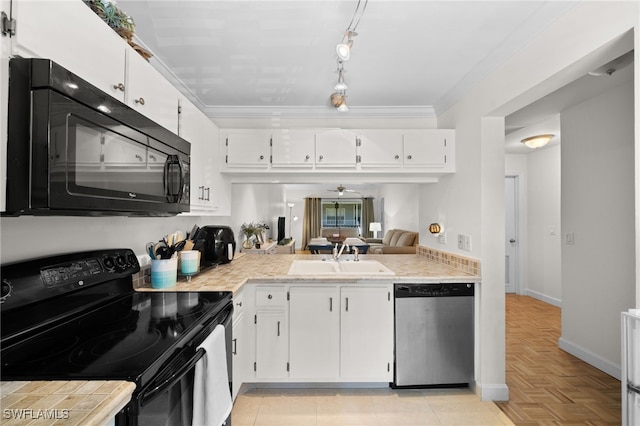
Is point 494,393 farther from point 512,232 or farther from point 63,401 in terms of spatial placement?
point 512,232

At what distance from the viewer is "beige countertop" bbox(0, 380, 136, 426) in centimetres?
66

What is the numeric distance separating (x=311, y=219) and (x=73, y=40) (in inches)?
407

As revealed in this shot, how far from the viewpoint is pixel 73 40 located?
1.05 m

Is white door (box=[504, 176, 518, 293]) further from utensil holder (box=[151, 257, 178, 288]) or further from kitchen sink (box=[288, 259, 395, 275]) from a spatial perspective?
utensil holder (box=[151, 257, 178, 288])

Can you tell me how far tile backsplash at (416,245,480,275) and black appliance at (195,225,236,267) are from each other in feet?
6.21

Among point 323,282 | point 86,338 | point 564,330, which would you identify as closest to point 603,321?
point 564,330

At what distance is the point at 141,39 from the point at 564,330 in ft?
14.0

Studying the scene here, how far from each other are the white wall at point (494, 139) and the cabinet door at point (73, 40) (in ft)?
6.93

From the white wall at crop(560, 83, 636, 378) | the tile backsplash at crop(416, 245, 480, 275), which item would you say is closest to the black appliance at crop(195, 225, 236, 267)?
the tile backsplash at crop(416, 245, 480, 275)

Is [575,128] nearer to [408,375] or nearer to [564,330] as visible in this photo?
[564,330]

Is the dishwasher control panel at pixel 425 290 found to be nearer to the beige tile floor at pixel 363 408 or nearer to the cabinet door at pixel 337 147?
the beige tile floor at pixel 363 408

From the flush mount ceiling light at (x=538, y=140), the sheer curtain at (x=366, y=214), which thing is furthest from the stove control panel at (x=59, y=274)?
the sheer curtain at (x=366, y=214)

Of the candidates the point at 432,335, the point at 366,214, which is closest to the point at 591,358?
the point at 432,335

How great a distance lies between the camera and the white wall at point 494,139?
1.54 meters
